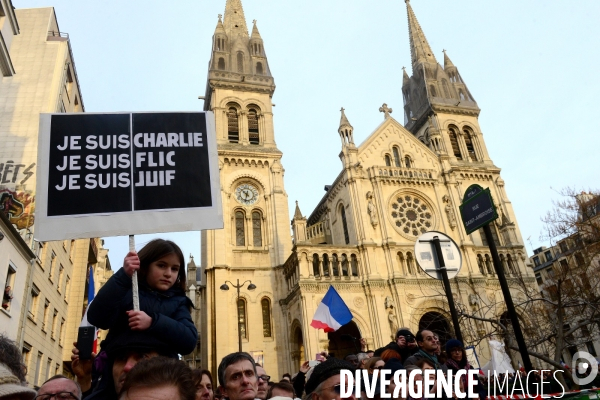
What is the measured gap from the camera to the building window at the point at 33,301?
1764 cm

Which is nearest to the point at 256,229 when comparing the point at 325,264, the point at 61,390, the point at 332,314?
the point at 325,264

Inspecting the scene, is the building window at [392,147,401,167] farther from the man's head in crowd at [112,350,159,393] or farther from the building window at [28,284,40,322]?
the man's head in crowd at [112,350,159,393]

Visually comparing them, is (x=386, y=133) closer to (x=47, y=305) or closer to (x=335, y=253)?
(x=335, y=253)

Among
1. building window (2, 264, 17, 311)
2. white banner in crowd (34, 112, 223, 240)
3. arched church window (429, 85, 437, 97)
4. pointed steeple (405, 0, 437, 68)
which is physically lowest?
white banner in crowd (34, 112, 223, 240)

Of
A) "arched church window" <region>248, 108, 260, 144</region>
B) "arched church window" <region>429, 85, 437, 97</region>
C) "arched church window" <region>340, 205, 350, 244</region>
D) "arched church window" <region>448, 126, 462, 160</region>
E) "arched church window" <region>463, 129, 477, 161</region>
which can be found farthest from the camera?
"arched church window" <region>429, 85, 437, 97</region>

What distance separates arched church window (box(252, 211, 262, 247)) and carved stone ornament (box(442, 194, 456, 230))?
1430 centimetres

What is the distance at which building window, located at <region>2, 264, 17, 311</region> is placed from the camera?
15125mm

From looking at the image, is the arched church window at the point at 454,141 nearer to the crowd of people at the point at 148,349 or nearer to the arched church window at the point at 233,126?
the arched church window at the point at 233,126

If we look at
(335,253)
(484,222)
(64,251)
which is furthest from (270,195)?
(484,222)

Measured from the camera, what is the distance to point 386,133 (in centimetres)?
3475

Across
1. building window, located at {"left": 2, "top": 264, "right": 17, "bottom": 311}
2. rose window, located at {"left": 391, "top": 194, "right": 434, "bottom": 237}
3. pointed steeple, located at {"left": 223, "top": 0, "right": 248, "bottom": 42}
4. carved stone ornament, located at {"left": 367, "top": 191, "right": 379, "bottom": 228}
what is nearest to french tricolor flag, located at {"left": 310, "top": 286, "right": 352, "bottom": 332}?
building window, located at {"left": 2, "top": 264, "right": 17, "bottom": 311}

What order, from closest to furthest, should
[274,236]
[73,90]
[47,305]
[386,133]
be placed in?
[47,305] < [73,90] < [274,236] < [386,133]

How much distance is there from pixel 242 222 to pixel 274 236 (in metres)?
2.64

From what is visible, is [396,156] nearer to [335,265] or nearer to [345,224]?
[345,224]
